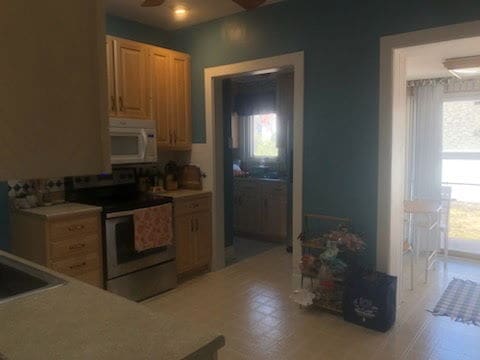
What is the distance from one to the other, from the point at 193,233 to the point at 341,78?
2.08 m

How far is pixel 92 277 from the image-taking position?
3.07 meters

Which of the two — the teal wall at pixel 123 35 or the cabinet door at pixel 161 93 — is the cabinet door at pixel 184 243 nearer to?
the cabinet door at pixel 161 93

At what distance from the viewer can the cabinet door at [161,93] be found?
3784 mm

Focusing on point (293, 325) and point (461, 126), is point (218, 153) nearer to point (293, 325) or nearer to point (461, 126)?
point (293, 325)

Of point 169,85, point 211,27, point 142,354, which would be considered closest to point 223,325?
point 142,354

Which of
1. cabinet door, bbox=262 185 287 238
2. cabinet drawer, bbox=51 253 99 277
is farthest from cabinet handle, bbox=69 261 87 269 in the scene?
cabinet door, bbox=262 185 287 238

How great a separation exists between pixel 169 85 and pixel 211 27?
77cm

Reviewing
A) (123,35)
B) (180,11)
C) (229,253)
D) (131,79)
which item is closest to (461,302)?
(229,253)

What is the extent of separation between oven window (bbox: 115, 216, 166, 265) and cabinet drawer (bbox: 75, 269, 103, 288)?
19 cm

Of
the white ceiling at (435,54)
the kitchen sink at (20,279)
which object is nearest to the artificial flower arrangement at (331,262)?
the white ceiling at (435,54)

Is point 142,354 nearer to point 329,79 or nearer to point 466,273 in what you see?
point 329,79

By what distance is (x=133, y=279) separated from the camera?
3.32 m

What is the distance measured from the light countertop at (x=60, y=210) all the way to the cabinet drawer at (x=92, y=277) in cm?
50

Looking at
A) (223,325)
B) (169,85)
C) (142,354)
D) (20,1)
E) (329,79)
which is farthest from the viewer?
(169,85)
